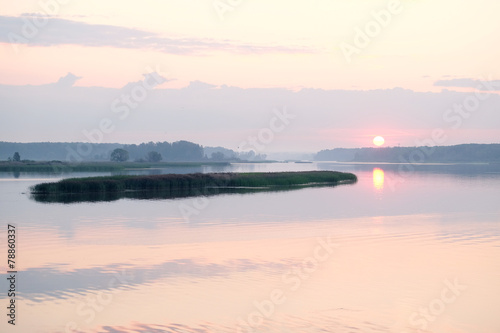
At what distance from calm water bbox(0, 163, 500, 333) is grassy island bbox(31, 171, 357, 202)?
54.9 ft

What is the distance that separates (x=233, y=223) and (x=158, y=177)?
31959mm

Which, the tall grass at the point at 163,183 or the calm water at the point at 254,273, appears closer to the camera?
the calm water at the point at 254,273

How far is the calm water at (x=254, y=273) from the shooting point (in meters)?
15.0

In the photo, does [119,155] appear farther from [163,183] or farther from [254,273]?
[254,273]

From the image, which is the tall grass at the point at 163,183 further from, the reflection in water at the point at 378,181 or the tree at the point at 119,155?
the tree at the point at 119,155

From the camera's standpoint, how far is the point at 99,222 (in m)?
34.5

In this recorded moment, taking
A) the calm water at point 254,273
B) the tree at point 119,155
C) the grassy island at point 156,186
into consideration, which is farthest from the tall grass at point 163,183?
the tree at point 119,155

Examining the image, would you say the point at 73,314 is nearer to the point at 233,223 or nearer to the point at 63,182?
the point at 233,223

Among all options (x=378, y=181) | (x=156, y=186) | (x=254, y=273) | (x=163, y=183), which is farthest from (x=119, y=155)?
(x=254, y=273)

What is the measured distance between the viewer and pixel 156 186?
208ft

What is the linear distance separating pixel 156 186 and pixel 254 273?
4429 centimetres

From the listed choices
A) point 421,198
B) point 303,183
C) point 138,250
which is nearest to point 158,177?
point 303,183

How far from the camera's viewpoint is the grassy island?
5500cm

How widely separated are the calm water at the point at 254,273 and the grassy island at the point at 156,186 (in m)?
16.7
